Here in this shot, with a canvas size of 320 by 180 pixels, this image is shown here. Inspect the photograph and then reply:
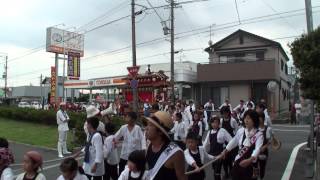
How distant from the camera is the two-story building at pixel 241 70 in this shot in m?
39.1

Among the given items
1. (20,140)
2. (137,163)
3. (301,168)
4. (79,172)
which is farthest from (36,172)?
(20,140)

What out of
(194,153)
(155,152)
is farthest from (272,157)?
(155,152)

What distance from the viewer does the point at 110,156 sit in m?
8.68

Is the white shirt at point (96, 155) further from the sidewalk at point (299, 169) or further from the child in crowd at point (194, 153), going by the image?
the sidewalk at point (299, 169)

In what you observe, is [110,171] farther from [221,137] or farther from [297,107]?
[297,107]

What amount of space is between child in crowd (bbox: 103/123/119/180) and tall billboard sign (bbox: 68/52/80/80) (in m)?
42.7

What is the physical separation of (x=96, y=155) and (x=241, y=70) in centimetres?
3291

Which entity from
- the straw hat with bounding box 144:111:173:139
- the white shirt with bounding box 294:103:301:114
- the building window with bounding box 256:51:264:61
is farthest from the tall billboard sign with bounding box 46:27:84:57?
the straw hat with bounding box 144:111:173:139

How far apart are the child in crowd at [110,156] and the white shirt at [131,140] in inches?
6.7

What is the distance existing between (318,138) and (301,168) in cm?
287

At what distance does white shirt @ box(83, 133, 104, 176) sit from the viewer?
7680 mm

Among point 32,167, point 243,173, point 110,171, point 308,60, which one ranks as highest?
point 308,60

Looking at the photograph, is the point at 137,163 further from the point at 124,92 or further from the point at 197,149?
the point at 124,92

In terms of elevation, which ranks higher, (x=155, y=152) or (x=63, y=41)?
(x=63, y=41)
